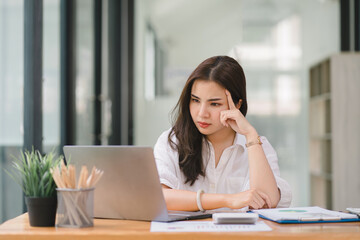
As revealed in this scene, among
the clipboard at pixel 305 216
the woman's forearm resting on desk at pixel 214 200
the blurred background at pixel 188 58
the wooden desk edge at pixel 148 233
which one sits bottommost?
the wooden desk edge at pixel 148 233

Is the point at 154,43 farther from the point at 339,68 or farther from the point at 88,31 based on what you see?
the point at 339,68

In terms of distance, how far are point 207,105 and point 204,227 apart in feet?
2.61

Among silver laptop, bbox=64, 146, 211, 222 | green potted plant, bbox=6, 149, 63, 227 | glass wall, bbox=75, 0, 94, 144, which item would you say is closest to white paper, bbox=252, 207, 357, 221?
silver laptop, bbox=64, 146, 211, 222

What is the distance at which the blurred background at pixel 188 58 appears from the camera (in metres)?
4.53

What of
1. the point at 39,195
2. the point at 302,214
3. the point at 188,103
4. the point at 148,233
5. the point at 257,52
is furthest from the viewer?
the point at 257,52

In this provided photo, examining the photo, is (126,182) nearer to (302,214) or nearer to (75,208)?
(75,208)

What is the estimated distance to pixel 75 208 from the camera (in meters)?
1.44

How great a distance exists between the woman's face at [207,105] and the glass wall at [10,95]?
2.91 ft

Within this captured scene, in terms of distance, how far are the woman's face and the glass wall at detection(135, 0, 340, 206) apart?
10.8ft

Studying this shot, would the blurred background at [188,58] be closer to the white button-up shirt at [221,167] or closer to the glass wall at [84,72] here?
the glass wall at [84,72]

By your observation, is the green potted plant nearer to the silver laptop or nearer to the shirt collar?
the silver laptop

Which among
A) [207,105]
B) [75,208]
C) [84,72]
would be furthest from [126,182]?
[84,72]

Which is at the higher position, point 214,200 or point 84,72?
point 84,72

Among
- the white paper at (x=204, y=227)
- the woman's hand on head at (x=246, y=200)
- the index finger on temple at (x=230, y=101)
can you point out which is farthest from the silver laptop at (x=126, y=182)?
the index finger on temple at (x=230, y=101)
